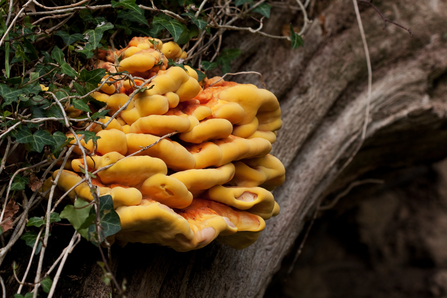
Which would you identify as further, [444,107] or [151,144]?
[444,107]

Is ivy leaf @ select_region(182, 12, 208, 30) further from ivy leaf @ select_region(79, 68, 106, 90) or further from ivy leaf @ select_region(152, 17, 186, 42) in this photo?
ivy leaf @ select_region(79, 68, 106, 90)

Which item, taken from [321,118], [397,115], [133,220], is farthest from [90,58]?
[397,115]

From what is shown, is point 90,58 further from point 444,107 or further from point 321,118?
point 444,107

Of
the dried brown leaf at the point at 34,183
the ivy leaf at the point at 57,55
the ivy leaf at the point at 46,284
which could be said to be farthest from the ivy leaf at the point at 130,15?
the ivy leaf at the point at 46,284

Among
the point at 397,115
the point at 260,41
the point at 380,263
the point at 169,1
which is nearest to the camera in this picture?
the point at 169,1

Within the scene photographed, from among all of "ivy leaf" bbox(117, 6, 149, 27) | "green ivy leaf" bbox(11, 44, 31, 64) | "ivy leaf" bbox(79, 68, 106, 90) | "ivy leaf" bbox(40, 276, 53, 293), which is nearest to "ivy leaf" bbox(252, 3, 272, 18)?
"ivy leaf" bbox(117, 6, 149, 27)

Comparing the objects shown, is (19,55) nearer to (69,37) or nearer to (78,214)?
(69,37)
